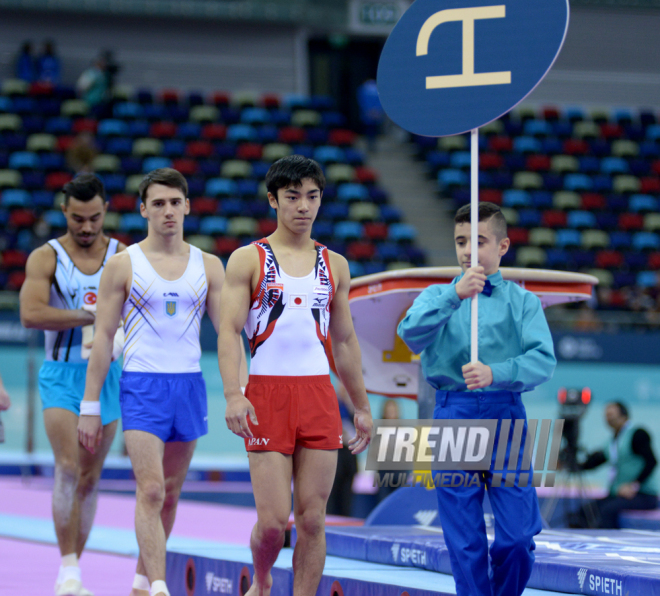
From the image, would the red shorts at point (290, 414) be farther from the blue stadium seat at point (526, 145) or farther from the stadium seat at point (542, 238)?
the blue stadium seat at point (526, 145)

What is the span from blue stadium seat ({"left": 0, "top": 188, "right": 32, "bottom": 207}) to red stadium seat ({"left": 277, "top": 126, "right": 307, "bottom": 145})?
194 inches

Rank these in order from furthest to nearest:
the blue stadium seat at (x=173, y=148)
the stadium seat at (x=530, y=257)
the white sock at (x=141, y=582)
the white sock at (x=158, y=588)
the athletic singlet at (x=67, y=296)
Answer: the blue stadium seat at (x=173, y=148) < the stadium seat at (x=530, y=257) < the athletic singlet at (x=67, y=296) < the white sock at (x=141, y=582) < the white sock at (x=158, y=588)

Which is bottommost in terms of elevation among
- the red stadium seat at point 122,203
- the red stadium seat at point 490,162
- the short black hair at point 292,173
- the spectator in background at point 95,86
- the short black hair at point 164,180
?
the short black hair at point 292,173

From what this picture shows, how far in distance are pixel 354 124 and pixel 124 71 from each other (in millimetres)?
4763

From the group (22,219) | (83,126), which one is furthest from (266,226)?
(83,126)

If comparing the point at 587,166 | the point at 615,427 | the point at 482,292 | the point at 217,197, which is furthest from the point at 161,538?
the point at 587,166

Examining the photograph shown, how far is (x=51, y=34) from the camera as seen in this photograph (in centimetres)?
1884

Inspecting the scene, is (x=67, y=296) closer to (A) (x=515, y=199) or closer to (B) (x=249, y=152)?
(B) (x=249, y=152)

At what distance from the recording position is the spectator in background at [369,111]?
19109 mm

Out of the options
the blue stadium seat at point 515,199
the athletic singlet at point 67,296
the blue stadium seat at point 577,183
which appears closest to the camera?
the athletic singlet at point 67,296

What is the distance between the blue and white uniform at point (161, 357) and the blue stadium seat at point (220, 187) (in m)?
12.2

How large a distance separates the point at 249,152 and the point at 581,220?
241 inches

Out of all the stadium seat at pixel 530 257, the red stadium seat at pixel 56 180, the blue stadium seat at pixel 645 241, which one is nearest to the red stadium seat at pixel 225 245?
the red stadium seat at pixel 56 180

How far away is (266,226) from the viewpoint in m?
15.4
